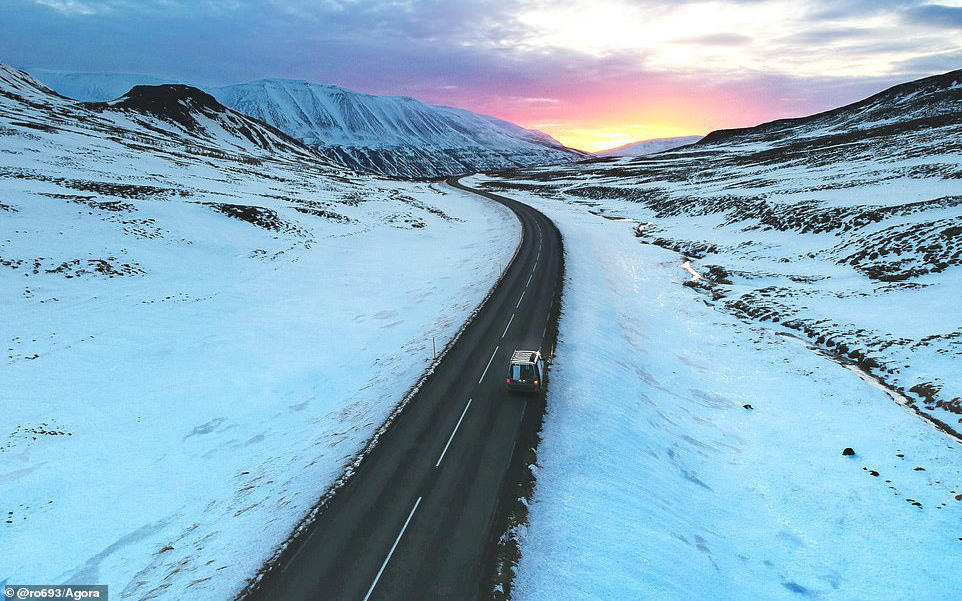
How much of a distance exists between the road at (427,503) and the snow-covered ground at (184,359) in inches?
50.6

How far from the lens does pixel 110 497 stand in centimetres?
1497

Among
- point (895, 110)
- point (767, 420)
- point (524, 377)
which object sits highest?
point (895, 110)

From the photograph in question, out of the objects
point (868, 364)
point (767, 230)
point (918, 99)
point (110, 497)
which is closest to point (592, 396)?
point (868, 364)

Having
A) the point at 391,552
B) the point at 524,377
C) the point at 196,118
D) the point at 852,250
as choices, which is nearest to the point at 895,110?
the point at 852,250

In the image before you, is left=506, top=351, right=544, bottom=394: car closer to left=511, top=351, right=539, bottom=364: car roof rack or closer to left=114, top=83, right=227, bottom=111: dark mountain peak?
left=511, top=351, right=539, bottom=364: car roof rack

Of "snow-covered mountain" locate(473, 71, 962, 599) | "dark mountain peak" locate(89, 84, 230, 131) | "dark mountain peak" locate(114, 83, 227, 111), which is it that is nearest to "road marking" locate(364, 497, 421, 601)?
"snow-covered mountain" locate(473, 71, 962, 599)

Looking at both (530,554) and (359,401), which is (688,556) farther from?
(359,401)

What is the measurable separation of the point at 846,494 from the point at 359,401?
1962 centimetres

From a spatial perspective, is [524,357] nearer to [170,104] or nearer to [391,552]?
[391,552]

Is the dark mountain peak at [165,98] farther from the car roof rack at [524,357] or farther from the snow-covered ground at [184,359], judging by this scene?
the car roof rack at [524,357]

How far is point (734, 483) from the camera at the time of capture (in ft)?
53.1

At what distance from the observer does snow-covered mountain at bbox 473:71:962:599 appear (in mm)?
12406

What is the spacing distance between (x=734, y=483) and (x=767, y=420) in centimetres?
497

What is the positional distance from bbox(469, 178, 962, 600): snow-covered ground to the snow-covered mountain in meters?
0.06
